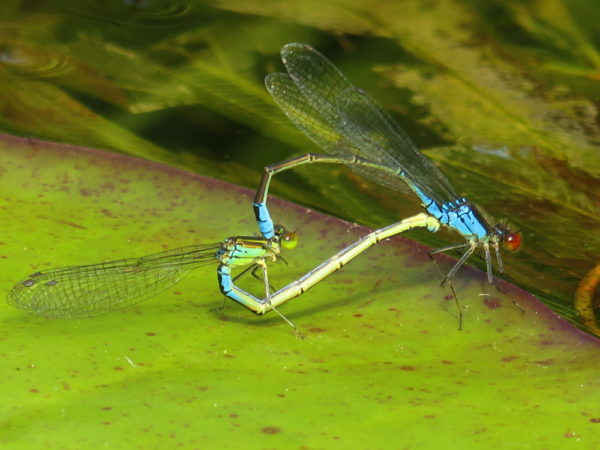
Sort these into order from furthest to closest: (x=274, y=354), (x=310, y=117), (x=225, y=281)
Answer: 1. (x=310, y=117)
2. (x=225, y=281)
3. (x=274, y=354)

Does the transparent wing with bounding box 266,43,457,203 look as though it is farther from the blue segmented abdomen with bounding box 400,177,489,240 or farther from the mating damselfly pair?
the blue segmented abdomen with bounding box 400,177,489,240

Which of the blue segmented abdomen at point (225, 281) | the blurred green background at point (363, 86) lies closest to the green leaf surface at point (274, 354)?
the blue segmented abdomen at point (225, 281)

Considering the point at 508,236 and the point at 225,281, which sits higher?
the point at 508,236

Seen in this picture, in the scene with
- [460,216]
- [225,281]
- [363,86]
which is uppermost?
[363,86]

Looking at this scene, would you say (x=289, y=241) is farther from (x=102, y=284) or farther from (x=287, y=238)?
(x=102, y=284)

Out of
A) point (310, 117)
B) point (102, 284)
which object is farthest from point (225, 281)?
point (310, 117)

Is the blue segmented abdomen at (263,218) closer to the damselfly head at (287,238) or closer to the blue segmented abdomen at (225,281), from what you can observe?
the damselfly head at (287,238)

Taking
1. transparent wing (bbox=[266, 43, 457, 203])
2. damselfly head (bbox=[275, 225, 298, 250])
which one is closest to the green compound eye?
damselfly head (bbox=[275, 225, 298, 250])
